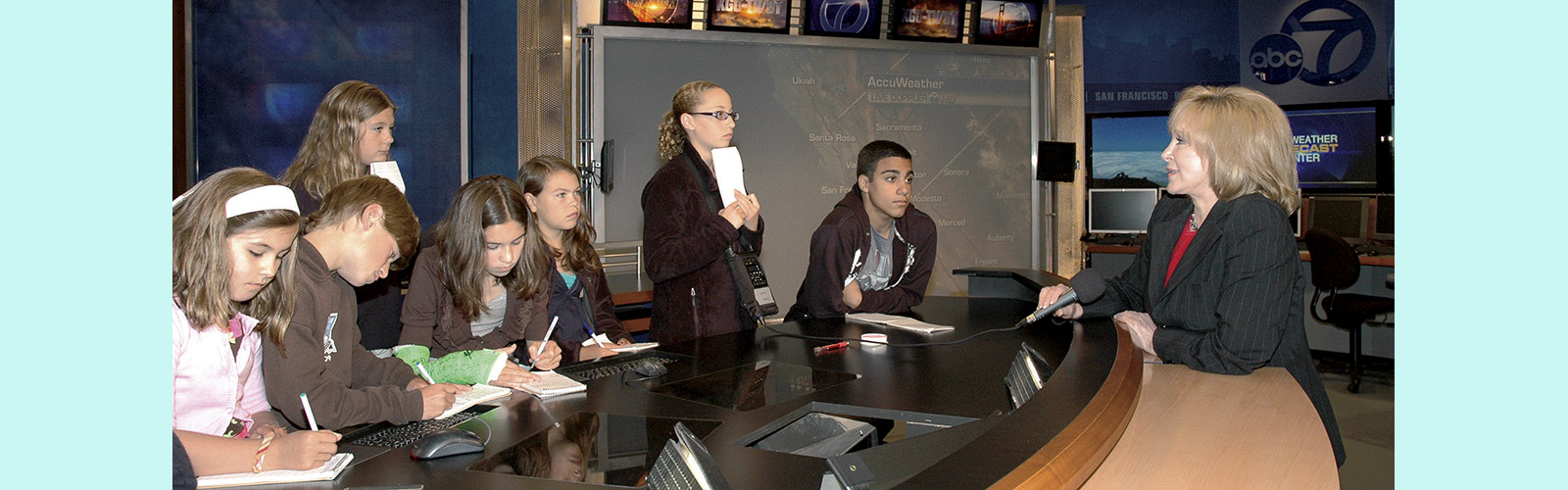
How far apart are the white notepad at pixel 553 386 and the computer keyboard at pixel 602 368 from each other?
0.23 feet

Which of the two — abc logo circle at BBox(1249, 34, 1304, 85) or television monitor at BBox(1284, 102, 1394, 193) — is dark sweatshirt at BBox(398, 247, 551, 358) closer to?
television monitor at BBox(1284, 102, 1394, 193)

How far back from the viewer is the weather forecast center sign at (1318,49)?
7500 mm

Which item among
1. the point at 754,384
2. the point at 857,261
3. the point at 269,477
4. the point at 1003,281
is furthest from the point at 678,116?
the point at 269,477

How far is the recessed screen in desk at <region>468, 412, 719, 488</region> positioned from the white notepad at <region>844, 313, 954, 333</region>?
1177mm

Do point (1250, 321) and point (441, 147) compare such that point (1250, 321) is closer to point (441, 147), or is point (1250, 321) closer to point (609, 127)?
point (609, 127)

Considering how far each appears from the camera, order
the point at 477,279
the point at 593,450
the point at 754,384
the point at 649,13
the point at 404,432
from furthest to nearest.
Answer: the point at 649,13 → the point at 477,279 → the point at 754,384 → the point at 404,432 → the point at 593,450

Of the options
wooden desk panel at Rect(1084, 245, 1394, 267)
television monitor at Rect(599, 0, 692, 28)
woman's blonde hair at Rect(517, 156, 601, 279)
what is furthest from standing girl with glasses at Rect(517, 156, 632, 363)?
wooden desk panel at Rect(1084, 245, 1394, 267)

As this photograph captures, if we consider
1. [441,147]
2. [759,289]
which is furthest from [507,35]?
[759,289]

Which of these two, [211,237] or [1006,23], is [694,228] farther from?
[1006,23]

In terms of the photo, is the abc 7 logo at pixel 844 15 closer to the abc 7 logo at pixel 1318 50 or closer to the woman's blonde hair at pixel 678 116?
the woman's blonde hair at pixel 678 116

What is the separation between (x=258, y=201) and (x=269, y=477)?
19.0 inches

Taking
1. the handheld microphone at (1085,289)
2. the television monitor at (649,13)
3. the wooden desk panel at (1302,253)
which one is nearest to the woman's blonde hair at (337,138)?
the handheld microphone at (1085,289)

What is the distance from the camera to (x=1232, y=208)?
6.97 ft

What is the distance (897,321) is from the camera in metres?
2.86
